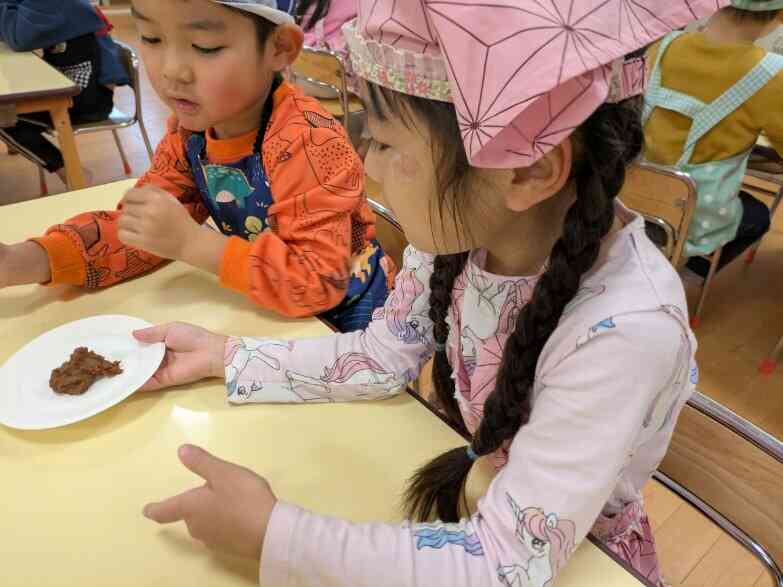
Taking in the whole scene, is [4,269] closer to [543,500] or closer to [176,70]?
[176,70]

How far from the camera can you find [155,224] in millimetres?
928

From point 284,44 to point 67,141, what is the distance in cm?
155

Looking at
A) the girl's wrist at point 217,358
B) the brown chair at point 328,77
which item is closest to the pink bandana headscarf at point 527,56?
the girl's wrist at point 217,358

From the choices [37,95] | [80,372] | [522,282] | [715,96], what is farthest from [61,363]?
[715,96]

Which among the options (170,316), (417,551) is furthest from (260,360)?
(417,551)

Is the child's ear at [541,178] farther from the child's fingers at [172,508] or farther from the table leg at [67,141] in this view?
the table leg at [67,141]

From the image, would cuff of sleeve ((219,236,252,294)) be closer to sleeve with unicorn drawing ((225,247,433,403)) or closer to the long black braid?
sleeve with unicorn drawing ((225,247,433,403))

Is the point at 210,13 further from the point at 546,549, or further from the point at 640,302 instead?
the point at 546,549

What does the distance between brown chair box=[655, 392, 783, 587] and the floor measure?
706mm

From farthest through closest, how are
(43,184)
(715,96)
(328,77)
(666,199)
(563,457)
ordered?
1. (43,184)
2. (328,77)
3. (715,96)
4. (666,199)
5. (563,457)

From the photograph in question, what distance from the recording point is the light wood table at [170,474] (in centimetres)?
57

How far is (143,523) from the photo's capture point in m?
0.61

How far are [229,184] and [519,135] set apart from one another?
2.65 feet

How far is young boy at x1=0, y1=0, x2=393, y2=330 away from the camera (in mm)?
918
